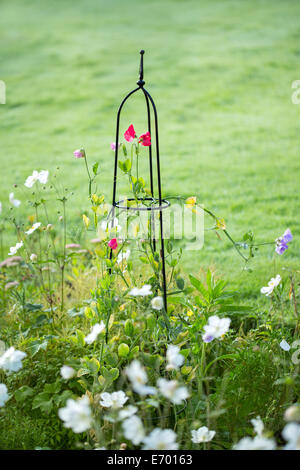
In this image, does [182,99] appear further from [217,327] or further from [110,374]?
[217,327]

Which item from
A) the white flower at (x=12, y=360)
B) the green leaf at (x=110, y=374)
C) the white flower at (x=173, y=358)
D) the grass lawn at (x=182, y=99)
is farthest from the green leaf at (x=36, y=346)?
the grass lawn at (x=182, y=99)

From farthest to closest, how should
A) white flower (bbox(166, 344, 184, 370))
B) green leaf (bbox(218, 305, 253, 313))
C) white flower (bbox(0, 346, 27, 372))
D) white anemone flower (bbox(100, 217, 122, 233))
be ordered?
green leaf (bbox(218, 305, 253, 313))
white anemone flower (bbox(100, 217, 122, 233))
white flower (bbox(0, 346, 27, 372))
white flower (bbox(166, 344, 184, 370))

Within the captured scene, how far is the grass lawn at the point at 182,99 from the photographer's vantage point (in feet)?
13.7

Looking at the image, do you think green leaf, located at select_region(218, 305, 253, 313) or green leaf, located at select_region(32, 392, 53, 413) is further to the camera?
green leaf, located at select_region(218, 305, 253, 313)

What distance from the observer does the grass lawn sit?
4.18 m

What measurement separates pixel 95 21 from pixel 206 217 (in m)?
8.08

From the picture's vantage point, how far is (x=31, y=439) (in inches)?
60.6

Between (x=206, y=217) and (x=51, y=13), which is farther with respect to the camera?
(x=51, y=13)

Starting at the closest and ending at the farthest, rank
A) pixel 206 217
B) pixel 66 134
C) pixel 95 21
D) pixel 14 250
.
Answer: pixel 14 250 < pixel 206 217 < pixel 66 134 < pixel 95 21

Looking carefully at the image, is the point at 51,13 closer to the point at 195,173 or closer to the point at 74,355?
the point at 195,173

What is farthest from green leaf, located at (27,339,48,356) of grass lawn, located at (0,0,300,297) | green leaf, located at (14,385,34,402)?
grass lawn, located at (0,0,300,297)

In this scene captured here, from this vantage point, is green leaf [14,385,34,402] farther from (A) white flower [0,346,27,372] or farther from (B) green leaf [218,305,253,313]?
(B) green leaf [218,305,253,313]

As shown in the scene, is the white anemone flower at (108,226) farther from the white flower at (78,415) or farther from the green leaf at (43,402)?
the white flower at (78,415)
